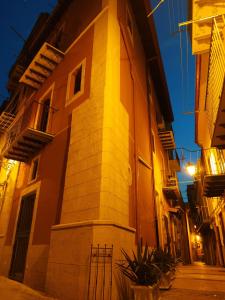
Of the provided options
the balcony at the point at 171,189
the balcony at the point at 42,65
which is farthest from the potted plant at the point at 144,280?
the balcony at the point at 171,189

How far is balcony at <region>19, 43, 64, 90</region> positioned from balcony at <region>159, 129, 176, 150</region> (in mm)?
9452

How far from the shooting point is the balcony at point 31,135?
30.7ft

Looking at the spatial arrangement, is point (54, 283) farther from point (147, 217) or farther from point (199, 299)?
point (147, 217)

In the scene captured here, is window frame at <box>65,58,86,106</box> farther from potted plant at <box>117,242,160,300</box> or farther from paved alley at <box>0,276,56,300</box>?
paved alley at <box>0,276,56,300</box>

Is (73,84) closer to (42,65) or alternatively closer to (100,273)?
(42,65)

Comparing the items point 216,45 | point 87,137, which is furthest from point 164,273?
point 216,45

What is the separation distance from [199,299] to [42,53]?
11.4 m

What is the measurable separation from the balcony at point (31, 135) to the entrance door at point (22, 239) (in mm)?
1998

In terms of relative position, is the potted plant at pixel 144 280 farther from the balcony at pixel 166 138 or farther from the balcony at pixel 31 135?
the balcony at pixel 166 138

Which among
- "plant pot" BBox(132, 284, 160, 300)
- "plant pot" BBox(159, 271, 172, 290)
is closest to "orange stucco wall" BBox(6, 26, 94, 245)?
"plant pot" BBox(159, 271, 172, 290)

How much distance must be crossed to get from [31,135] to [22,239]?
404 cm

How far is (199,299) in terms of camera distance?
5113 millimetres

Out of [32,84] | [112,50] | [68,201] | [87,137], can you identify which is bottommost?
[68,201]

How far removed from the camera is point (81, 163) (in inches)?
277
